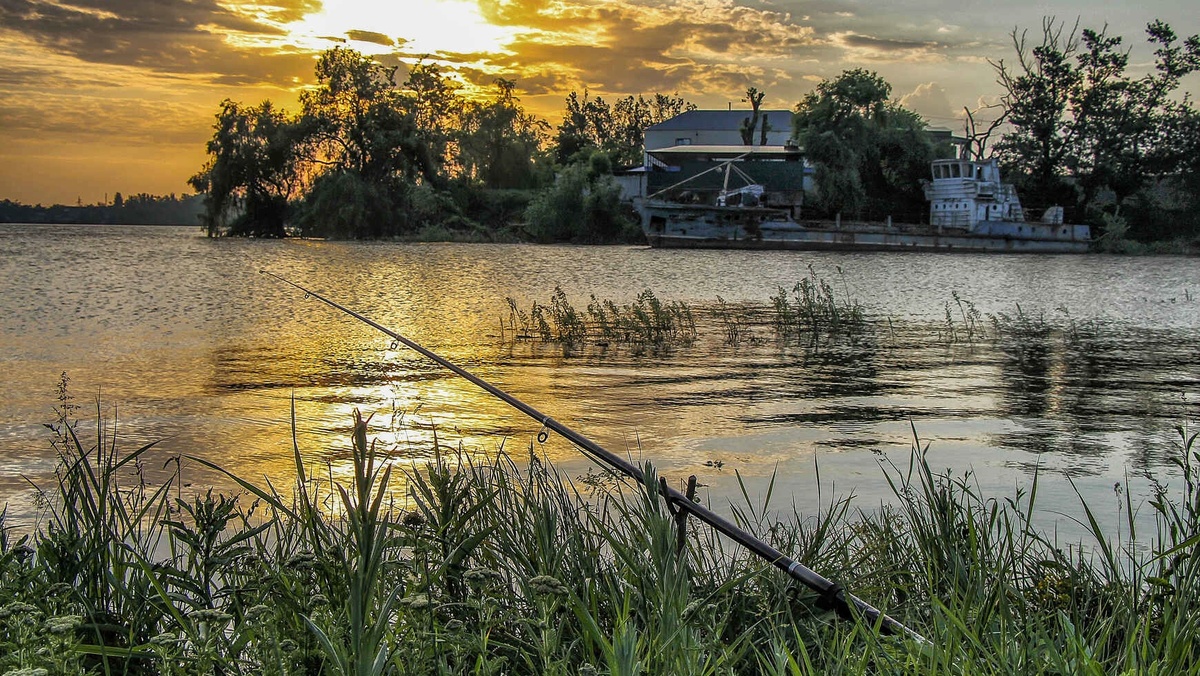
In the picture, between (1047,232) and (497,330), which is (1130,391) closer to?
(497,330)

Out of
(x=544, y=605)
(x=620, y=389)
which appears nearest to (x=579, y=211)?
(x=620, y=389)

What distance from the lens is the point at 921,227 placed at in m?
57.1

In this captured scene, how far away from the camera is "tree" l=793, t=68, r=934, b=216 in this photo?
61875 millimetres

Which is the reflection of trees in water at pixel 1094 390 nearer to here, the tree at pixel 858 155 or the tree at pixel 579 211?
the tree at pixel 858 155

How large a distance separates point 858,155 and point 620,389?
2165 inches

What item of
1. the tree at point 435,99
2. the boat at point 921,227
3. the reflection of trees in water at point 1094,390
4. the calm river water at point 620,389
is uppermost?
the tree at point 435,99

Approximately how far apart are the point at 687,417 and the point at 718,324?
8942 millimetres

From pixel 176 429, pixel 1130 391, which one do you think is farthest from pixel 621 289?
pixel 176 429

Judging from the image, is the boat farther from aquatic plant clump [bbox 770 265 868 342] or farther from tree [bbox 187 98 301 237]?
aquatic plant clump [bbox 770 265 868 342]

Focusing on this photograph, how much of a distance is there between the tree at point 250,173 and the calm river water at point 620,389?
45675 mm

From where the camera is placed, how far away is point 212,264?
37.8 metres

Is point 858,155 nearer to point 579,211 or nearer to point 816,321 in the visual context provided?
point 579,211

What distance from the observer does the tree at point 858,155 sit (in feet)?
203

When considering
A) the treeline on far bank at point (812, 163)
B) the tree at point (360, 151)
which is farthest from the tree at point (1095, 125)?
the tree at point (360, 151)
